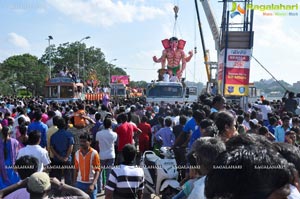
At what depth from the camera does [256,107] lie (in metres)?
14.2

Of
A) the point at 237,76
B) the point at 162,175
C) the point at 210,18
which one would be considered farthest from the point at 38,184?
the point at 210,18

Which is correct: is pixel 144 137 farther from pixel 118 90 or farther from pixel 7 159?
pixel 118 90

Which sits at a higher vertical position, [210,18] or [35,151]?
[210,18]

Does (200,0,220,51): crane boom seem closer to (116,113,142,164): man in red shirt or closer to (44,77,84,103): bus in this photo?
(44,77,84,103): bus

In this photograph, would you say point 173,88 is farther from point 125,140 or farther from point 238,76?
point 125,140

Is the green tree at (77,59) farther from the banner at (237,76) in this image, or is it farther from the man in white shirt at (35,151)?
the man in white shirt at (35,151)

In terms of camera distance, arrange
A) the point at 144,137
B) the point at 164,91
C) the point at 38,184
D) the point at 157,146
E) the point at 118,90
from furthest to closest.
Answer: the point at 118,90 < the point at 164,91 < the point at 144,137 < the point at 157,146 < the point at 38,184

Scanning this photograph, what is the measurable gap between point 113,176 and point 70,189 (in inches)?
52.6

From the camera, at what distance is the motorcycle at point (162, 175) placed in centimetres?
623

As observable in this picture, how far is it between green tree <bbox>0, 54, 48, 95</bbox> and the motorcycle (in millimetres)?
64577

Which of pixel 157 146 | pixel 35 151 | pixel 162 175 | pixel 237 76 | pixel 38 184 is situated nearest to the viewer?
pixel 38 184

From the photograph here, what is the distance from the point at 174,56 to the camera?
35938 millimetres

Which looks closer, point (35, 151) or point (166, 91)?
point (35, 151)

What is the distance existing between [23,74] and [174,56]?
4273 centimetres
